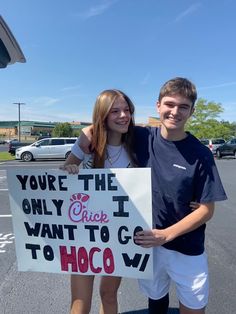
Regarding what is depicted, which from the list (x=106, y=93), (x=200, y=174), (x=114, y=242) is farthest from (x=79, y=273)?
(x=106, y=93)

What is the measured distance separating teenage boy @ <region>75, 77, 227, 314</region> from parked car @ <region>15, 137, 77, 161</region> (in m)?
23.7

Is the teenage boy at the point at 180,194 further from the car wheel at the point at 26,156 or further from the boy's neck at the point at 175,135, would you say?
the car wheel at the point at 26,156

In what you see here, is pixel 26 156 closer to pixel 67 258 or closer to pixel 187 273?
pixel 67 258

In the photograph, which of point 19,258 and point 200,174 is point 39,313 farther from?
point 200,174

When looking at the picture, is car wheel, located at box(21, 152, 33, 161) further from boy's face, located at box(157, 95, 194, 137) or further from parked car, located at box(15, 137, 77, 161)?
boy's face, located at box(157, 95, 194, 137)

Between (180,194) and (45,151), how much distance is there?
2444cm

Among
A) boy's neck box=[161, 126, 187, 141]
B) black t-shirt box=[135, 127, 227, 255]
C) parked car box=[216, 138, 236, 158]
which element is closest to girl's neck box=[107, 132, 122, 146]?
black t-shirt box=[135, 127, 227, 255]

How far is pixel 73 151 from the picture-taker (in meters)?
2.39

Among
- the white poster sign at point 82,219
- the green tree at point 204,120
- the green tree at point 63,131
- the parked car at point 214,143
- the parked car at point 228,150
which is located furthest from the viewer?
the green tree at point 63,131

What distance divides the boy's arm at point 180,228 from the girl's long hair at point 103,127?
0.47 metres

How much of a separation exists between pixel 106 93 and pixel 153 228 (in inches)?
35.2

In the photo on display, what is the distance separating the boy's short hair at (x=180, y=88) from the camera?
202cm

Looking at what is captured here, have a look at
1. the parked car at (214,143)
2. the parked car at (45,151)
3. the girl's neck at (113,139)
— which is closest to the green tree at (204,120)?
the parked car at (214,143)

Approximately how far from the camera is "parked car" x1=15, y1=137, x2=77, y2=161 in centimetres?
2556
